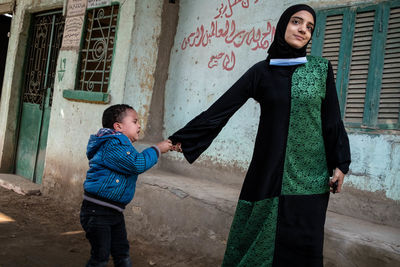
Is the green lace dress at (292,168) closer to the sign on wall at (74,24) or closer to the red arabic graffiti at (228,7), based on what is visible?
the red arabic graffiti at (228,7)

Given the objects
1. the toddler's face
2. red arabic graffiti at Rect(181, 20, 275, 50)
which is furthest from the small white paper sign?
the toddler's face

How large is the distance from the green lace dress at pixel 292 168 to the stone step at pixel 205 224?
787mm

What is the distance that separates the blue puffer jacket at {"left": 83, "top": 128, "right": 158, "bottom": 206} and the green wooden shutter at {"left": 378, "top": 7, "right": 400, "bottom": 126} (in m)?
1.94

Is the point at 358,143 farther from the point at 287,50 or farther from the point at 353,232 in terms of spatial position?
the point at 287,50

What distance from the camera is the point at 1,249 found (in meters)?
3.31

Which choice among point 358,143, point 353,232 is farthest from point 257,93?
point 358,143

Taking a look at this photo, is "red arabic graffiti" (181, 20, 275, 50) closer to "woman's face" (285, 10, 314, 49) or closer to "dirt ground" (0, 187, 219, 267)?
"woman's face" (285, 10, 314, 49)

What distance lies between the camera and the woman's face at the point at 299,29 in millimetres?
1890

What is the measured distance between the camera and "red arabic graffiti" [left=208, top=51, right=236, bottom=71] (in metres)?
4.14

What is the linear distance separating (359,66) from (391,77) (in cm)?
28

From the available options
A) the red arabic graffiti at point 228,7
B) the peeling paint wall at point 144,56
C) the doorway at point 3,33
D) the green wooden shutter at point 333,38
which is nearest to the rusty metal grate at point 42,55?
the doorway at point 3,33

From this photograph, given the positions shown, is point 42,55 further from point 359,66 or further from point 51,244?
point 359,66

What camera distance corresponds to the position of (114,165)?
7.16 feet

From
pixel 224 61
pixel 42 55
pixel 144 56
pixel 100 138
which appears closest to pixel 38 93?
pixel 42 55
